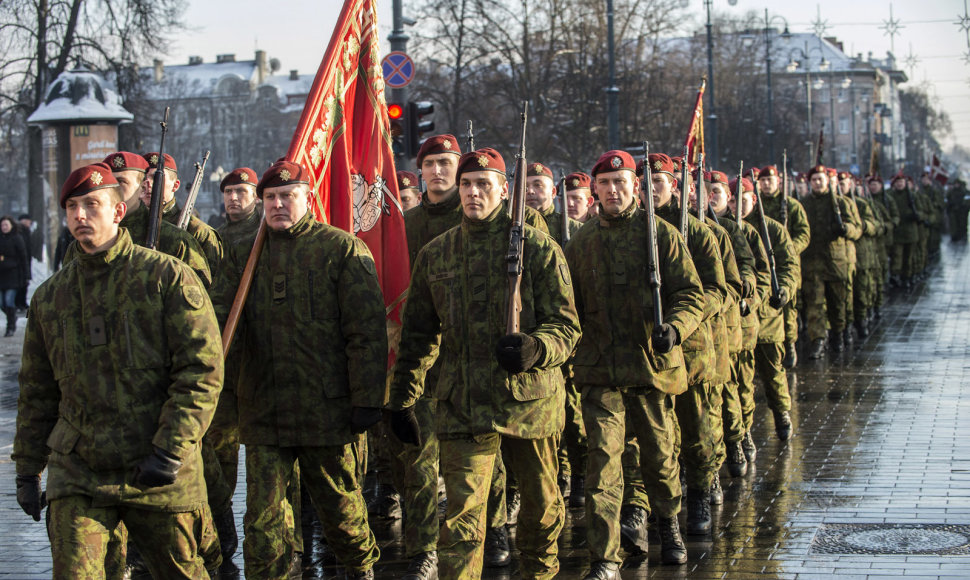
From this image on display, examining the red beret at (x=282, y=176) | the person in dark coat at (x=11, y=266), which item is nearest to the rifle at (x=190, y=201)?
the red beret at (x=282, y=176)

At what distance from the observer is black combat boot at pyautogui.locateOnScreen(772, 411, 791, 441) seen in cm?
1062

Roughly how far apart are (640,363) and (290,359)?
5.87 feet

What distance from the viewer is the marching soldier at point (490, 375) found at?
6000 millimetres

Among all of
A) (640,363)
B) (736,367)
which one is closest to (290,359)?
(640,363)

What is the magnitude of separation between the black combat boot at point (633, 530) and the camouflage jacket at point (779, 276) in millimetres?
4055

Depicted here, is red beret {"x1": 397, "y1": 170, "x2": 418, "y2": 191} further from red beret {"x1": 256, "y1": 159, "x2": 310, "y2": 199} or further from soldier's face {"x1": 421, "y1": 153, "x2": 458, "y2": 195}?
red beret {"x1": 256, "y1": 159, "x2": 310, "y2": 199}

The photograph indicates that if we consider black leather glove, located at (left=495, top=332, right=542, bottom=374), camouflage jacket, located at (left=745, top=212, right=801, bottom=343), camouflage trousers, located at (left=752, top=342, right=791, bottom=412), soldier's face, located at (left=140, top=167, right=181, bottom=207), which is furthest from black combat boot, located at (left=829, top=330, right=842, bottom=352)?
black leather glove, located at (left=495, top=332, right=542, bottom=374)

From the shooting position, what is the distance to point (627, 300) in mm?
7160

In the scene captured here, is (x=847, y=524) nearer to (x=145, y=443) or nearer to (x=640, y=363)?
(x=640, y=363)

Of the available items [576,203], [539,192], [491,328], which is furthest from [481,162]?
[576,203]

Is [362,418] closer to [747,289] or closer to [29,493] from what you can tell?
[29,493]

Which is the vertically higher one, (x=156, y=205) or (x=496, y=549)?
(x=156, y=205)

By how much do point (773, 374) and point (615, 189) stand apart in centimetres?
420

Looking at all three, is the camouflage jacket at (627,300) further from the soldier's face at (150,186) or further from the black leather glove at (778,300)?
the black leather glove at (778,300)
